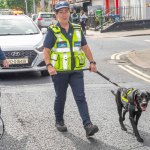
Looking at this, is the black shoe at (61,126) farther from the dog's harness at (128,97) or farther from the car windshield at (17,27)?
the car windshield at (17,27)

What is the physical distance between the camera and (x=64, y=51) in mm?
5691

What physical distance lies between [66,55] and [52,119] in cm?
148

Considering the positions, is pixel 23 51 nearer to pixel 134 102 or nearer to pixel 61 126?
pixel 61 126

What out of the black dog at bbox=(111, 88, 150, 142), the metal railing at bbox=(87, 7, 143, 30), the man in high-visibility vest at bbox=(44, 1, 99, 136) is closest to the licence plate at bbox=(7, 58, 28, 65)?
the man in high-visibility vest at bbox=(44, 1, 99, 136)

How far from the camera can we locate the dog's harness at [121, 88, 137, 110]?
5352 mm

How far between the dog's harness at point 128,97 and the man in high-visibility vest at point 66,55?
486 mm

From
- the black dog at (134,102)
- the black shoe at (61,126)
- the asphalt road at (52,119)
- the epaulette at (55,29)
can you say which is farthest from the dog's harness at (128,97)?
the epaulette at (55,29)

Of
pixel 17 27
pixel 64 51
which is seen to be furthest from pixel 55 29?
pixel 17 27

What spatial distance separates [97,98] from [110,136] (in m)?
2.64

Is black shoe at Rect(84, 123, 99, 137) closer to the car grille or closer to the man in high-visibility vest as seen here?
the man in high-visibility vest

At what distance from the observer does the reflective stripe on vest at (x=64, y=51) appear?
18.6ft

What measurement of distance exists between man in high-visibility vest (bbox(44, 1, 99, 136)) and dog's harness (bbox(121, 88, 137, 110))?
1.59ft

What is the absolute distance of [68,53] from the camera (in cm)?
570

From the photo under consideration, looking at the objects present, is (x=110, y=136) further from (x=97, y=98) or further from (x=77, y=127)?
(x=97, y=98)
